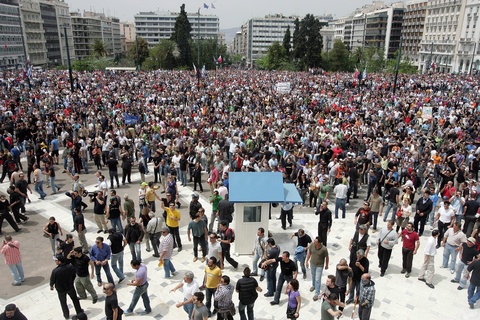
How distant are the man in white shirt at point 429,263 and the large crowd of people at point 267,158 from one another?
0.9 inches

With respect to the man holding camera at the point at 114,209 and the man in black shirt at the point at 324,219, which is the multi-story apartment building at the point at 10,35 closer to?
the man holding camera at the point at 114,209

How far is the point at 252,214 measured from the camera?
8.88 metres

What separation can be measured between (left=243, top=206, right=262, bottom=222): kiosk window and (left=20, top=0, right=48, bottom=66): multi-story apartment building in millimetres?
94193

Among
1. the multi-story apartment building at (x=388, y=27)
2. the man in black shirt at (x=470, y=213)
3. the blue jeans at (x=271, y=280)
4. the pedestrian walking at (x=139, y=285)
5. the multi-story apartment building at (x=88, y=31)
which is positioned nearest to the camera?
the pedestrian walking at (x=139, y=285)

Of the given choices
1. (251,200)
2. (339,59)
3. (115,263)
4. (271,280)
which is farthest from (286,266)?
(339,59)

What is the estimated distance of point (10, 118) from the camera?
65.2ft

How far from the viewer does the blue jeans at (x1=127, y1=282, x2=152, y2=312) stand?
6695 millimetres

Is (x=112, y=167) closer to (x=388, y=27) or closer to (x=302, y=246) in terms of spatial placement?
(x=302, y=246)

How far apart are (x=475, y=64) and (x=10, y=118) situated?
84.0 meters

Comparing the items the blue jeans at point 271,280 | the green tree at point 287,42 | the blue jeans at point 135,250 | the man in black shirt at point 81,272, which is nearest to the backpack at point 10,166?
the blue jeans at point 135,250

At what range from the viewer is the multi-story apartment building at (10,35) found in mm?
78250

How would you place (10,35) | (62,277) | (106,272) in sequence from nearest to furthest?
(62,277) → (106,272) → (10,35)

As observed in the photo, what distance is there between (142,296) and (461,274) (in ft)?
22.5

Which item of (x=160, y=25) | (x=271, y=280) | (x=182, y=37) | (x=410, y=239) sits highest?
(x=160, y=25)
